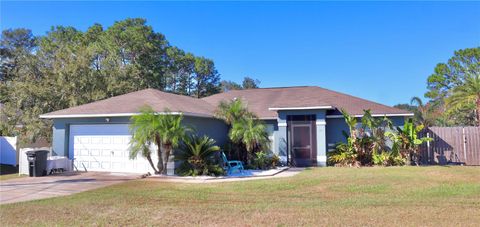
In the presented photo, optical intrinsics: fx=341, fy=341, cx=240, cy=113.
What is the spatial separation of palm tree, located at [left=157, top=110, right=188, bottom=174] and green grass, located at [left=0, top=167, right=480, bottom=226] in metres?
1.75

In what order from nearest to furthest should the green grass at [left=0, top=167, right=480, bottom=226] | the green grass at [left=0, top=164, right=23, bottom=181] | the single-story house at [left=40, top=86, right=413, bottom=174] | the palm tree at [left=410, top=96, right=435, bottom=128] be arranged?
1. the green grass at [left=0, top=167, right=480, bottom=226]
2. the green grass at [left=0, top=164, right=23, bottom=181]
3. the single-story house at [left=40, top=86, right=413, bottom=174]
4. the palm tree at [left=410, top=96, right=435, bottom=128]

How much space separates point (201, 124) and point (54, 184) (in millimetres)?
7006

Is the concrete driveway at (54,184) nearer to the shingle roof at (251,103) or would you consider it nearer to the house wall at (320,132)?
the shingle roof at (251,103)

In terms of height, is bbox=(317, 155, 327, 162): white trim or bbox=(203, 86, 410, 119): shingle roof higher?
bbox=(203, 86, 410, 119): shingle roof

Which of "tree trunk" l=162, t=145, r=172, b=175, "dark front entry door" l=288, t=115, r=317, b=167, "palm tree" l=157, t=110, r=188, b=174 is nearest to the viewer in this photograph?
"palm tree" l=157, t=110, r=188, b=174

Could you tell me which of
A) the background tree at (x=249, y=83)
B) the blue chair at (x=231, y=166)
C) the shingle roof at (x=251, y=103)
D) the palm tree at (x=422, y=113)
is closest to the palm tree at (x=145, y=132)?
the shingle roof at (x=251, y=103)

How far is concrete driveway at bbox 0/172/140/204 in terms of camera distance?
1002cm

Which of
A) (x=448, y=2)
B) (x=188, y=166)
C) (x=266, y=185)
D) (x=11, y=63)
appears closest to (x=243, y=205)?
A: (x=266, y=185)

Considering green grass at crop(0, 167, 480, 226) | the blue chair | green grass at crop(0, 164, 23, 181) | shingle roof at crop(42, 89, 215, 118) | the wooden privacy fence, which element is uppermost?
shingle roof at crop(42, 89, 215, 118)

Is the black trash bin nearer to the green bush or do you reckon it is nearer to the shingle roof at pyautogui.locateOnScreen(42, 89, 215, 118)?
the shingle roof at pyautogui.locateOnScreen(42, 89, 215, 118)

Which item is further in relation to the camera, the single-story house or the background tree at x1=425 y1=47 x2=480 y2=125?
the background tree at x1=425 y1=47 x2=480 y2=125

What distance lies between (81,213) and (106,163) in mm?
8586

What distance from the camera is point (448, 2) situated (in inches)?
603

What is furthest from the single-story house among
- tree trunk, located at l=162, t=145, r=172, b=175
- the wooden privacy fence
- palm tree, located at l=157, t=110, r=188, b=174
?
the wooden privacy fence
